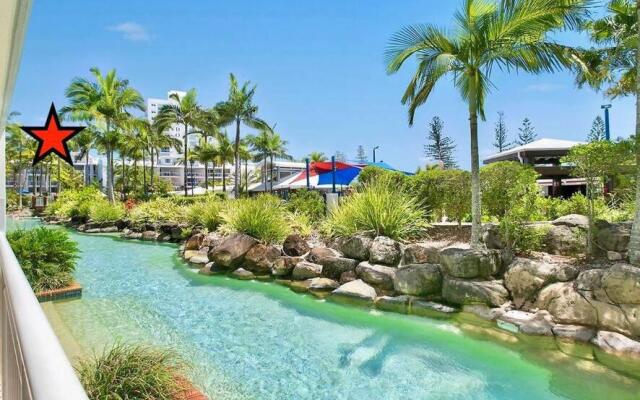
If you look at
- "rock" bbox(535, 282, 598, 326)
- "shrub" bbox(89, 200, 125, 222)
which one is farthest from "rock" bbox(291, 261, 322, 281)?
"shrub" bbox(89, 200, 125, 222)

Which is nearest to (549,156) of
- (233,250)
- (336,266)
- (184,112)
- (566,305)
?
(336,266)

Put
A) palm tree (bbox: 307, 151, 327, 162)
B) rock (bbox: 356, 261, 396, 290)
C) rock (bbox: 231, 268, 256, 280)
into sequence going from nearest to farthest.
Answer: rock (bbox: 356, 261, 396, 290) < rock (bbox: 231, 268, 256, 280) < palm tree (bbox: 307, 151, 327, 162)

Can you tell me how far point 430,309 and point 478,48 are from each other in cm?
445

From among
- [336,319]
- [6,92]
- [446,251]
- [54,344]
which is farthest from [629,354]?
[6,92]

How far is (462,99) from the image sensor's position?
752 cm

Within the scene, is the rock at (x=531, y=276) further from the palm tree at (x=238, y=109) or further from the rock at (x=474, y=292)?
the palm tree at (x=238, y=109)

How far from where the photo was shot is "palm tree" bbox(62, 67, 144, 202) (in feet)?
81.8

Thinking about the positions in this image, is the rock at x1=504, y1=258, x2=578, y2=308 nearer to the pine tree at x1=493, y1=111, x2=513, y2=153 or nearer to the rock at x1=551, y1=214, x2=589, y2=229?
the rock at x1=551, y1=214, x2=589, y2=229

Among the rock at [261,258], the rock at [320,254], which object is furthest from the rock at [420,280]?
the rock at [261,258]

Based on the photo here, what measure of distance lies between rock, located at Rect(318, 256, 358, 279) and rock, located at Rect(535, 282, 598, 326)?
348cm

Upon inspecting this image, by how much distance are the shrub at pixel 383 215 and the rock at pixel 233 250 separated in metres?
2.24

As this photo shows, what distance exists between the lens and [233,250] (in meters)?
9.67

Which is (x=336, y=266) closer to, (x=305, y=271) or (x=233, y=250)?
(x=305, y=271)

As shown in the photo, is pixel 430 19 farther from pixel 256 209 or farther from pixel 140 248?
pixel 140 248
